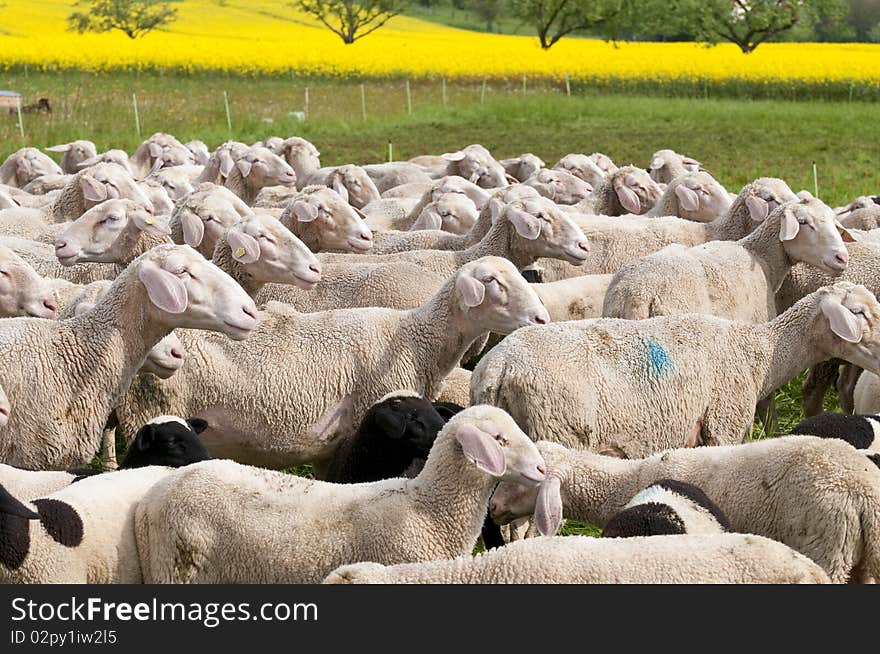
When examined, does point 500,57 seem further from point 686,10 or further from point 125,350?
point 125,350

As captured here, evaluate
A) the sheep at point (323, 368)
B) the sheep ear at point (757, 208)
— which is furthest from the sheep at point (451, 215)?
the sheep at point (323, 368)

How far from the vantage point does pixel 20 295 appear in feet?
22.8

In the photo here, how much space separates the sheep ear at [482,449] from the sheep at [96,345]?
1.83 meters

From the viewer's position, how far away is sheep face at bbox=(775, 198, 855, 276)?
8.09m

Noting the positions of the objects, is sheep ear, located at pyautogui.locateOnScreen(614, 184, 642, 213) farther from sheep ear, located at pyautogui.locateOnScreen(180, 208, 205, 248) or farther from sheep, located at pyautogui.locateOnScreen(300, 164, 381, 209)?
sheep ear, located at pyautogui.locateOnScreen(180, 208, 205, 248)

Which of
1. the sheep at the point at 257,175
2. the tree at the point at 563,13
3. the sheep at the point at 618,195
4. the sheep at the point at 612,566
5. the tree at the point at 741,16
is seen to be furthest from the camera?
the tree at the point at 563,13

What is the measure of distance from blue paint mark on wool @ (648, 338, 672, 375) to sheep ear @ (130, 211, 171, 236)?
126 inches

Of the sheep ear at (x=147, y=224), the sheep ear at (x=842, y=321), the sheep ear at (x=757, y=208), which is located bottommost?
the sheep ear at (x=842, y=321)

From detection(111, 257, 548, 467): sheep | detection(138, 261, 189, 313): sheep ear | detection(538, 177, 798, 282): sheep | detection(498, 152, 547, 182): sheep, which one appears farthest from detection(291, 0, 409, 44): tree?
detection(138, 261, 189, 313): sheep ear

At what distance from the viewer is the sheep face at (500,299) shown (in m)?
6.80

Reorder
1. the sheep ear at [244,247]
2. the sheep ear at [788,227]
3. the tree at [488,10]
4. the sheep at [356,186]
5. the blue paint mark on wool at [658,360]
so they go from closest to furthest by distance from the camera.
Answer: the blue paint mark on wool at [658,360] < the sheep ear at [244,247] < the sheep ear at [788,227] < the sheep at [356,186] < the tree at [488,10]

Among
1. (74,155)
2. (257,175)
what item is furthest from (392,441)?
(74,155)

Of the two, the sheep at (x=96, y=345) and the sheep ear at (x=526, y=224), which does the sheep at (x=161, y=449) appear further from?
the sheep ear at (x=526, y=224)
